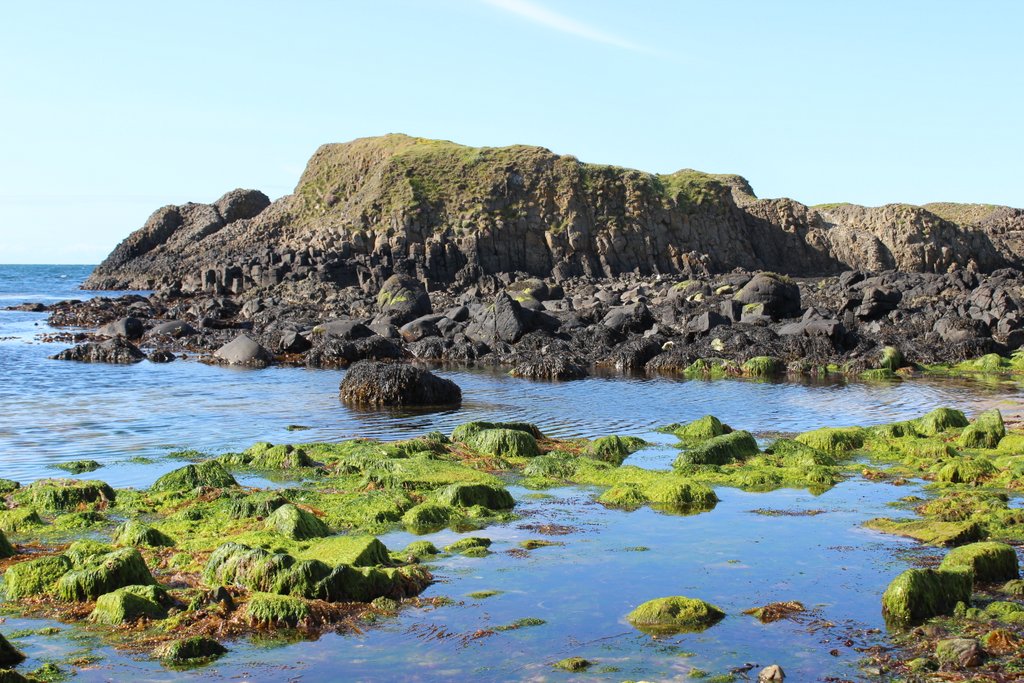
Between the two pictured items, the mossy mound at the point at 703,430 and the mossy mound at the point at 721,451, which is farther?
the mossy mound at the point at 703,430

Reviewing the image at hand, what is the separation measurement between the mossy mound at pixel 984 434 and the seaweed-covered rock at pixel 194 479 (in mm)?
9568

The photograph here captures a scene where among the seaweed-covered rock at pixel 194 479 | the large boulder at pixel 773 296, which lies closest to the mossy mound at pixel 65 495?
the seaweed-covered rock at pixel 194 479

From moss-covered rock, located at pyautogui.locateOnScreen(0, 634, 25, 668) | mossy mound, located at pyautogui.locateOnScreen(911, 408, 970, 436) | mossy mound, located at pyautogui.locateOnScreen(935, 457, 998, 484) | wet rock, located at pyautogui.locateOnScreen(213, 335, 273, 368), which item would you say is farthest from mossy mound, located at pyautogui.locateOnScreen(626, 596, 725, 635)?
wet rock, located at pyautogui.locateOnScreen(213, 335, 273, 368)

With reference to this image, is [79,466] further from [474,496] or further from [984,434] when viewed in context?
[984,434]

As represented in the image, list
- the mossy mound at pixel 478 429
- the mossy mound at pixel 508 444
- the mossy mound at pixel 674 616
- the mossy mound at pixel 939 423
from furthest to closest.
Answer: the mossy mound at pixel 939 423 → the mossy mound at pixel 478 429 → the mossy mound at pixel 508 444 → the mossy mound at pixel 674 616

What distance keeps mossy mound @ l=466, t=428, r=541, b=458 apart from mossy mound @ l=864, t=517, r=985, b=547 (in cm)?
520

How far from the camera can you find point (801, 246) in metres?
77.6

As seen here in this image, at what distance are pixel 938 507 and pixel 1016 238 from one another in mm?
84958

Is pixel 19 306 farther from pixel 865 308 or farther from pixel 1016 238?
pixel 1016 238

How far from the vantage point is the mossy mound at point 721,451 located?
1284 cm

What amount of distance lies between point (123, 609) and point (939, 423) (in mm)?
11927

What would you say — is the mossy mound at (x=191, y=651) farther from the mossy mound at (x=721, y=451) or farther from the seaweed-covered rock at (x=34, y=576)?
the mossy mound at (x=721, y=451)

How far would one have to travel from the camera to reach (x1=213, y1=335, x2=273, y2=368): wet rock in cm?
2862

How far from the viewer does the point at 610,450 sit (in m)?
13.4
